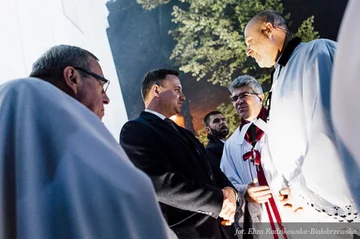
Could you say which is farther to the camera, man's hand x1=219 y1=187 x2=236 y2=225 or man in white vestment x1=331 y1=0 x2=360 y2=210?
man's hand x1=219 y1=187 x2=236 y2=225

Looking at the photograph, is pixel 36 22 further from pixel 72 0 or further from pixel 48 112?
pixel 48 112

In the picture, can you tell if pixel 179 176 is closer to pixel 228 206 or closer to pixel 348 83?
pixel 228 206

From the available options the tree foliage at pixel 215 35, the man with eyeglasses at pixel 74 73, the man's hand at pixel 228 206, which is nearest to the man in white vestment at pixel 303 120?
the man's hand at pixel 228 206

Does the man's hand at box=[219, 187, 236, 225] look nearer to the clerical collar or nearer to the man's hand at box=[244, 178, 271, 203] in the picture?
the man's hand at box=[244, 178, 271, 203]

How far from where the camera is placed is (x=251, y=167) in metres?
2.48

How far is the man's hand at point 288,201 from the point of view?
1961mm

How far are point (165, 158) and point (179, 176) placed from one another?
130 millimetres

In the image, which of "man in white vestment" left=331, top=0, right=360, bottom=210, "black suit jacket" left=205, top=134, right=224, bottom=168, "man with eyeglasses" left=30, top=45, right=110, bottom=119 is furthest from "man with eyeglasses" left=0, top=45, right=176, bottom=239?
"black suit jacket" left=205, top=134, right=224, bottom=168

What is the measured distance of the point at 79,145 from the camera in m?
0.75

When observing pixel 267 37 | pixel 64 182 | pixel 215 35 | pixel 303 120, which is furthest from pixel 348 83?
pixel 215 35

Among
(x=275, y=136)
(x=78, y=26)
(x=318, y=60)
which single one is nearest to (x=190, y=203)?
(x=275, y=136)

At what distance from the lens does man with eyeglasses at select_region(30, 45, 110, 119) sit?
3.44ft

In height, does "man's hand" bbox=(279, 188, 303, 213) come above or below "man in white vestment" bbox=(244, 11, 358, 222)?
below

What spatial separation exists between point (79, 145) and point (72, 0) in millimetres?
4862
